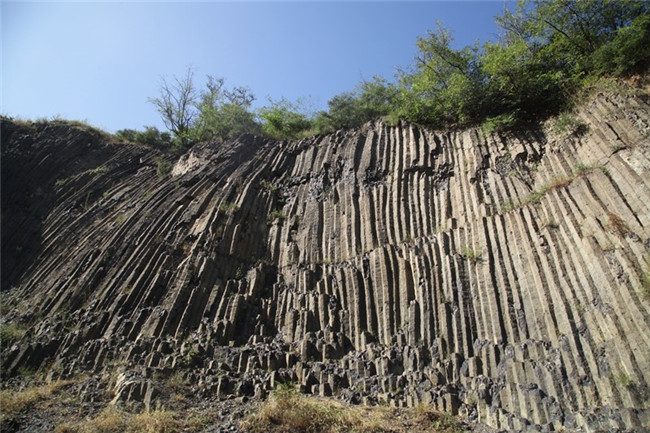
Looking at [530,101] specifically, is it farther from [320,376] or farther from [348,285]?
[320,376]

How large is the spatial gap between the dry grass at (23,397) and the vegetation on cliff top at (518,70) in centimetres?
1244

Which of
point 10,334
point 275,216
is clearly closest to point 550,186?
point 275,216

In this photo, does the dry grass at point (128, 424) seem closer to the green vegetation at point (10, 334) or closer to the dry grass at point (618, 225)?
the green vegetation at point (10, 334)

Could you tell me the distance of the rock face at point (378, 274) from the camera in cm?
778

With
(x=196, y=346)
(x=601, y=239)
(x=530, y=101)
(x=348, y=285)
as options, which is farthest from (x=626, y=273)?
(x=196, y=346)

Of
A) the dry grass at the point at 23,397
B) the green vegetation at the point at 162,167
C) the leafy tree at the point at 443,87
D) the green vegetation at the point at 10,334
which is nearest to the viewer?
the dry grass at the point at 23,397

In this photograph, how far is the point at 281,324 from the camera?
11.3m

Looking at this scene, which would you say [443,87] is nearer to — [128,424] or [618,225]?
[618,225]

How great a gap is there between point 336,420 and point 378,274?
166 inches

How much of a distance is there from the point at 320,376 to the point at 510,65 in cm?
1075

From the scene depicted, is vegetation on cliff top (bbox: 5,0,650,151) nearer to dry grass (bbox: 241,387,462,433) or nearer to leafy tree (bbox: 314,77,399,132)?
leafy tree (bbox: 314,77,399,132)

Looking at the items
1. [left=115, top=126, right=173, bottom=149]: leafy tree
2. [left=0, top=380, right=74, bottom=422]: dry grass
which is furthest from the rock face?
[left=115, top=126, right=173, bottom=149]: leafy tree

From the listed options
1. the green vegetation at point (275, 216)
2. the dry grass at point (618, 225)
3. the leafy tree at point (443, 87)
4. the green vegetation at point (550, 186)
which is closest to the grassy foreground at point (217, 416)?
the dry grass at point (618, 225)

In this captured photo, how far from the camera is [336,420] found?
7734 mm
